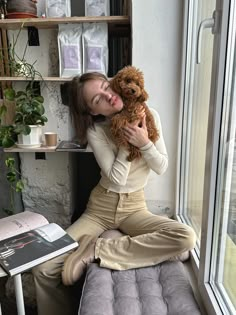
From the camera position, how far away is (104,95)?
4.26 ft

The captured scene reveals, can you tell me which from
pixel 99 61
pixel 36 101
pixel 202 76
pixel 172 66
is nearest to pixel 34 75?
pixel 36 101

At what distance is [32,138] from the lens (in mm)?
1599

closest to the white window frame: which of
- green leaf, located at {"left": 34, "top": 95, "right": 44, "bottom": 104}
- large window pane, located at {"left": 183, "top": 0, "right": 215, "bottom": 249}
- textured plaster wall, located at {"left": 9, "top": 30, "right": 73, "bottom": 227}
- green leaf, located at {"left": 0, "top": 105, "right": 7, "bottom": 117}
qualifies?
large window pane, located at {"left": 183, "top": 0, "right": 215, "bottom": 249}

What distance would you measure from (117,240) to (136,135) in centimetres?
45

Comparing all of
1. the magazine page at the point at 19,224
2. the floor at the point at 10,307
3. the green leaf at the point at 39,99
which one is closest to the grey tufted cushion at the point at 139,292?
the magazine page at the point at 19,224

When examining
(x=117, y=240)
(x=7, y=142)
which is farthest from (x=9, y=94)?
(x=117, y=240)

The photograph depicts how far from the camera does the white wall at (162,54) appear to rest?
4.83 feet

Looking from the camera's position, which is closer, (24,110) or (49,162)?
A: (24,110)

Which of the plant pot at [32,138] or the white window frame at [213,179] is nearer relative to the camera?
the white window frame at [213,179]

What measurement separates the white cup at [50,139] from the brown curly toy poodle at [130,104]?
0.40 m

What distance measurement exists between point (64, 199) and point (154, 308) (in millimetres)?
925

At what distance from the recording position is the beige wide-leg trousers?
1.23 meters

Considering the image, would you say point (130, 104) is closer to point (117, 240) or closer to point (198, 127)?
point (198, 127)

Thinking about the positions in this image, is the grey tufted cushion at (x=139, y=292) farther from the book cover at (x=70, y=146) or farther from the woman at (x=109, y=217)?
the book cover at (x=70, y=146)
